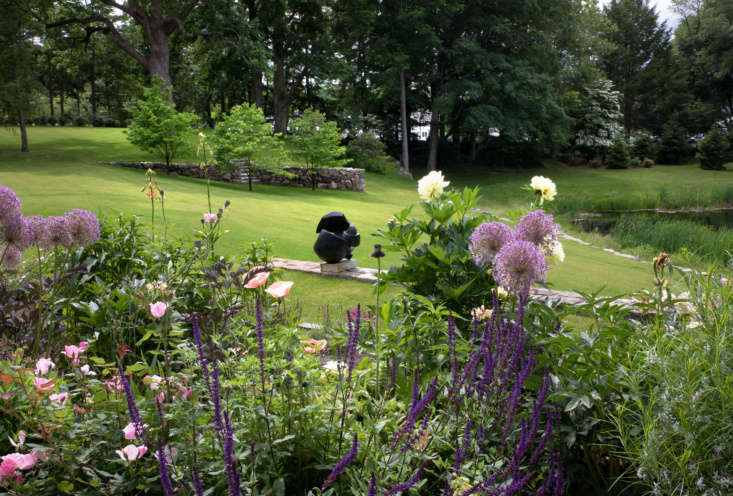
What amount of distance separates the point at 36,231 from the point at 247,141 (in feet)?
48.9

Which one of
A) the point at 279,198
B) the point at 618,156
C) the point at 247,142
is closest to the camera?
the point at 279,198

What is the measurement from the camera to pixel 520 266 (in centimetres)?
150

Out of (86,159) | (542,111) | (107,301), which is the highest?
(542,111)

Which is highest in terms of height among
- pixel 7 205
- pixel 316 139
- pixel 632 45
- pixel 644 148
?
pixel 632 45

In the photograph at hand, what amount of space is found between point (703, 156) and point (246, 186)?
28.5 metres

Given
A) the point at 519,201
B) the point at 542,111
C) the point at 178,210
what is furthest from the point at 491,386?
the point at 542,111

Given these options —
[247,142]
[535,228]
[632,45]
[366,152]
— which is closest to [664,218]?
[366,152]

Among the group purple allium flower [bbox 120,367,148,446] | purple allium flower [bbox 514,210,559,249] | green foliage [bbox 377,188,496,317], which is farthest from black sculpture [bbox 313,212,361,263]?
purple allium flower [bbox 120,367,148,446]

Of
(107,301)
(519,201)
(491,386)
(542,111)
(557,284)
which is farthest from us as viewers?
(542,111)

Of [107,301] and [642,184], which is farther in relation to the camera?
[642,184]

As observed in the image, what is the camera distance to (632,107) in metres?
40.5

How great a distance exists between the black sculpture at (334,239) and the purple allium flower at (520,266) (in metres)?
4.89

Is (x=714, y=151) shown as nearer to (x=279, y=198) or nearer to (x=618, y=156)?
(x=618, y=156)

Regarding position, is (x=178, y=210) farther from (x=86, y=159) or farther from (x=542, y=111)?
(x=542, y=111)
